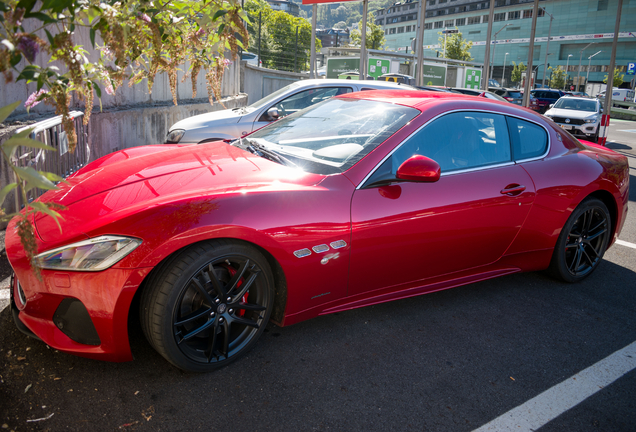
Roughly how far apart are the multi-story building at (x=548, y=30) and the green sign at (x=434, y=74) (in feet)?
141

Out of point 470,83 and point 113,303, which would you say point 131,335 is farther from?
point 470,83

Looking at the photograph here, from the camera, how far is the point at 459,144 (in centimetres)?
345

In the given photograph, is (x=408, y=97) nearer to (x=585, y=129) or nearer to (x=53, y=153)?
(x=53, y=153)

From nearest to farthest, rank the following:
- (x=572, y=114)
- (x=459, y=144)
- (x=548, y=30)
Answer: (x=459, y=144), (x=572, y=114), (x=548, y=30)

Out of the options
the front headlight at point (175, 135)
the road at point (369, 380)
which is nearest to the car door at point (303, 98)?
the front headlight at point (175, 135)

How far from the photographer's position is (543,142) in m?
3.93

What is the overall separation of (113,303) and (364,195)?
1.48 meters

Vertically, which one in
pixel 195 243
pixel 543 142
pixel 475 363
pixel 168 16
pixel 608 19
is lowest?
pixel 475 363

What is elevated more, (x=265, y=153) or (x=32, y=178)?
(x=32, y=178)

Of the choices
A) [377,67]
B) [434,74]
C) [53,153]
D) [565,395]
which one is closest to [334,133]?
[565,395]

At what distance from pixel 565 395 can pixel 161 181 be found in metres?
2.50

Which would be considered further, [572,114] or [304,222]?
[572,114]

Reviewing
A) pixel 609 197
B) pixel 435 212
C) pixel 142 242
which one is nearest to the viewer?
pixel 142 242

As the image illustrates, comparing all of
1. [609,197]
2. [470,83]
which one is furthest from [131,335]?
[470,83]
